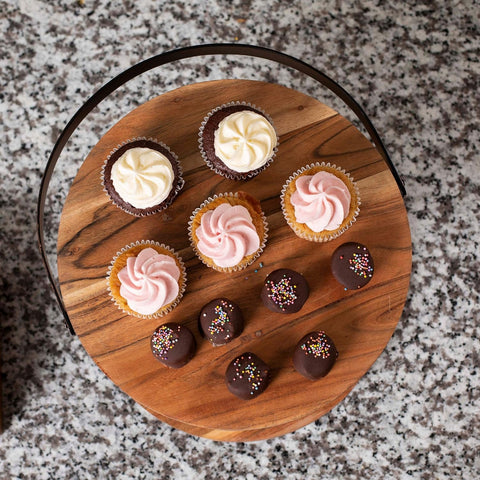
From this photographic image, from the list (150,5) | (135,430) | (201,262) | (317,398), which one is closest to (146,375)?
(201,262)

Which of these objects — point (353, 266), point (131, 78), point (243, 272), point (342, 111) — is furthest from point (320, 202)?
point (342, 111)

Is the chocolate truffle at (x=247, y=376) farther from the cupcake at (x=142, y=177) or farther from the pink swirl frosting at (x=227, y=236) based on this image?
the cupcake at (x=142, y=177)

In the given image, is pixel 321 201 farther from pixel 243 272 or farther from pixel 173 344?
pixel 173 344

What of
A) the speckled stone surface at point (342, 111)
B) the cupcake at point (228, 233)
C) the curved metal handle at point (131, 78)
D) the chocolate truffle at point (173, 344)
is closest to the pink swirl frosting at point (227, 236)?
the cupcake at point (228, 233)

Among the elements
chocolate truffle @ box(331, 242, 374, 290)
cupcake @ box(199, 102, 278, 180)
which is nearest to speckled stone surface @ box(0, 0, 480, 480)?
chocolate truffle @ box(331, 242, 374, 290)

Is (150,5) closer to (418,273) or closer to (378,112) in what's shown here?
(378,112)

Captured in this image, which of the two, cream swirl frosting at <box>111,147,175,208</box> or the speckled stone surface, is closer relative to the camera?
cream swirl frosting at <box>111,147,175,208</box>

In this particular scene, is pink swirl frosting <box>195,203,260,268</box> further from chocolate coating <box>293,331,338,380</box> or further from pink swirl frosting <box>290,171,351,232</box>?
chocolate coating <box>293,331,338,380</box>
